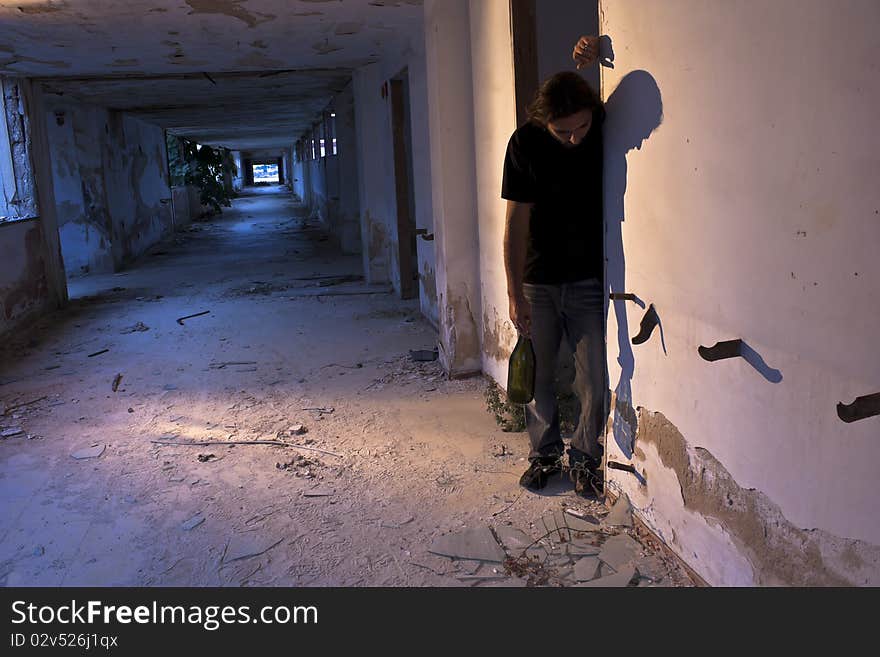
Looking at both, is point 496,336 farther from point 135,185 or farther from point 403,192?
point 135,185

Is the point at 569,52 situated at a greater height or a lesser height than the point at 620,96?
greater

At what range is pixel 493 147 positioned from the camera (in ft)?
14.0

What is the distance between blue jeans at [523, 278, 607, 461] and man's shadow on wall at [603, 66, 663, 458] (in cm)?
12

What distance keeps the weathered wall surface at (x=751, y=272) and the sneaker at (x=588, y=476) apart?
0.36 metres

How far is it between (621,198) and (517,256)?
0.54m

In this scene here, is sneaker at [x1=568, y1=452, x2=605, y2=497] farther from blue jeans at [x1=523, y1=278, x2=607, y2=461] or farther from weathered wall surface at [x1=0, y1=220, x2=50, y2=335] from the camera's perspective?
weathered wall surface at [x1=0, y1=220, x2=50, y2=335]

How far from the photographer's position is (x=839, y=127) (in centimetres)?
158

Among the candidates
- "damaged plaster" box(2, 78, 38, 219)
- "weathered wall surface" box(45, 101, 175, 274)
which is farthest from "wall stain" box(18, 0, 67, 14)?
"weathered wall surface" box(45, 101, 175, 274)

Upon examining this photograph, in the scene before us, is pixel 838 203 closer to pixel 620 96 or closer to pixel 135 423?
pixel 620 96

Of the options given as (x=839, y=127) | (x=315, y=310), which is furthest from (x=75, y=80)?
(x=839, y=127)

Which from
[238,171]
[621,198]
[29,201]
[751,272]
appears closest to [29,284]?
[29,201]

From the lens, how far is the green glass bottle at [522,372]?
321 cm

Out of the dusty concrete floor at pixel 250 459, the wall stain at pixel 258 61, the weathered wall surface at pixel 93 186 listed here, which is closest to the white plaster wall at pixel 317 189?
the weathered wall surface at pixel 93 186
